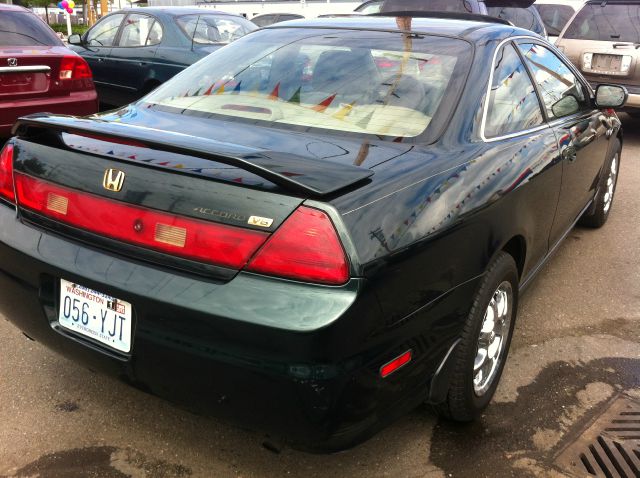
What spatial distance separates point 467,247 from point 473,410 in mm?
717

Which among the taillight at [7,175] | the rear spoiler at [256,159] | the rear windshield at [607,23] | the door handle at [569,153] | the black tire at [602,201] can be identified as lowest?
the black tire at [602,201]

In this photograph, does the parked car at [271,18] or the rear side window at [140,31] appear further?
the parked car at [271,18]

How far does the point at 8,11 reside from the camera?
19.1 feet

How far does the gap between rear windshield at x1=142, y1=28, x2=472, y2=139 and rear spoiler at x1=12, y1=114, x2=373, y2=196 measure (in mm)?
503

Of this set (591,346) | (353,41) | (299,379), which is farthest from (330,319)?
(591,346)

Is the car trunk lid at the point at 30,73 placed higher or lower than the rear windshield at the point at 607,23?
lower

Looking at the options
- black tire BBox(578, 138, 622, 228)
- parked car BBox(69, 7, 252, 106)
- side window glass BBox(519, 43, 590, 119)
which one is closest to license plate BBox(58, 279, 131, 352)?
side window glass BBox(519, 43, 590, 119)

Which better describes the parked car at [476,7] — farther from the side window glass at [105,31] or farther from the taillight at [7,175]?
the taillight at [7,175]

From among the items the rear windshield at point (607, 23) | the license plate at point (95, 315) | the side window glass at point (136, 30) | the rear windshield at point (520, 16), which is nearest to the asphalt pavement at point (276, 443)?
the license plate at point (95, 315)

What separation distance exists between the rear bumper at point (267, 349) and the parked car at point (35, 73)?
397cm

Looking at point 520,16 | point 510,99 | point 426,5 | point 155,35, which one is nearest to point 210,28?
point 155,35

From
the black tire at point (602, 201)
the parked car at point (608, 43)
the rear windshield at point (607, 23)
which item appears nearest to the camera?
the black tire at point (602, 201)

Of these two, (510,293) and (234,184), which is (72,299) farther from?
(510,293)

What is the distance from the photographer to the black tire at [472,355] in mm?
2295
